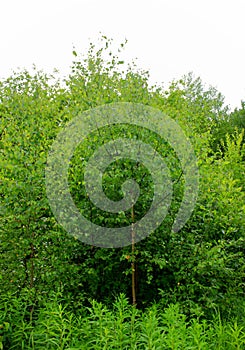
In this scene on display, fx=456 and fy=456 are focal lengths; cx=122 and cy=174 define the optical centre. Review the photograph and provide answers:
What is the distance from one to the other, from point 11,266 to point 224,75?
24685 mm

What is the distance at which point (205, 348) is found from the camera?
335 cm

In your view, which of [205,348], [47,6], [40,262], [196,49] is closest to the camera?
[205,348]

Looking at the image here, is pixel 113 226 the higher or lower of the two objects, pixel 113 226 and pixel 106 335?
the higher

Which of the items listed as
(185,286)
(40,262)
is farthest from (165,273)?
(40,262)

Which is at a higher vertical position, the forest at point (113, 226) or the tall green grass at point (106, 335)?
the forest at point (113, 226)

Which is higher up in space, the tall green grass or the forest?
the forest

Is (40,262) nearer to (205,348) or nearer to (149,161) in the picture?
(149,161)

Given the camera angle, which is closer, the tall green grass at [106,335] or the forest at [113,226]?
the tall green grass at [106,335]

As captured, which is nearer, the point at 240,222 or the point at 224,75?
the point at 240,222

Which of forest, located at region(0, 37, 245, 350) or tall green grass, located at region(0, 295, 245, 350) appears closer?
tall green grass, located at region(0, 295, 245, 350)

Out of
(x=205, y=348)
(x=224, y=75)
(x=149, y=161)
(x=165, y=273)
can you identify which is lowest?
(x=205, y=348)

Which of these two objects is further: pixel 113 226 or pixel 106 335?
pixel 113 226

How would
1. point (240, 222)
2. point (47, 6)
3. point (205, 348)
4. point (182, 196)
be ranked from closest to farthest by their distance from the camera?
Result: point (205, 348)
point (182, 196)
point (240, 222)
point (47, 6)

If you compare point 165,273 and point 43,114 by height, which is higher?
point 43,114
